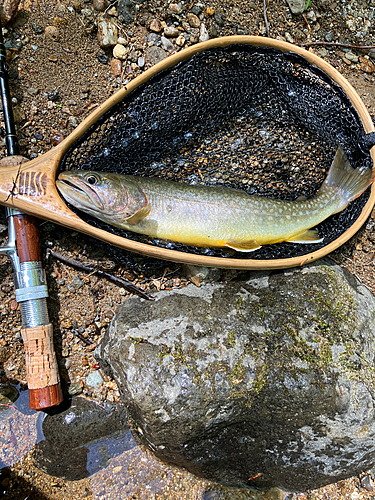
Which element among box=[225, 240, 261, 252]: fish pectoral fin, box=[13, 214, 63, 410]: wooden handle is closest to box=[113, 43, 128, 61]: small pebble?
box=[13, 214, 63, 410]: wooden handle

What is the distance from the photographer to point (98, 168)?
2.96 m

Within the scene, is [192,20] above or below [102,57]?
above

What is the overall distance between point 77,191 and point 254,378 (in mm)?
1937

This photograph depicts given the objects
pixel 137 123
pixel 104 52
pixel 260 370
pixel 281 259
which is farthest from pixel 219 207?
pixel 104 52

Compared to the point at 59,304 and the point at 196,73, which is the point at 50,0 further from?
the point at 59,304

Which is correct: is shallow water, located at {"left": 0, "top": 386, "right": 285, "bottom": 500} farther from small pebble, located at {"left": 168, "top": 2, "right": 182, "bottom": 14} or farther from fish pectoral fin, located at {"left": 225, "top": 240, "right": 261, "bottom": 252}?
small pebble, located at {"left": 168, "top": 2, "right": 182, "bottom": 14}

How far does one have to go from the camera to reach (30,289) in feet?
8.86

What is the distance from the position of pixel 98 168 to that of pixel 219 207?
1.07 metres

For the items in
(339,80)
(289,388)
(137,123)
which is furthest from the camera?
(339,80)

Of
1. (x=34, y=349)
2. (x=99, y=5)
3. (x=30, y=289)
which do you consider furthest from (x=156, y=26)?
(x=34, y=349)

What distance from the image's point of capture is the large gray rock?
2605mm

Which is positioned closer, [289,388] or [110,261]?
[289,388]

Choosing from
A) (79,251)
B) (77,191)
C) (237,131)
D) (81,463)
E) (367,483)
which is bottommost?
(367,483)

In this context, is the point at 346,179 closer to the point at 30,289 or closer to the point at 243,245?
the point at 243,245
